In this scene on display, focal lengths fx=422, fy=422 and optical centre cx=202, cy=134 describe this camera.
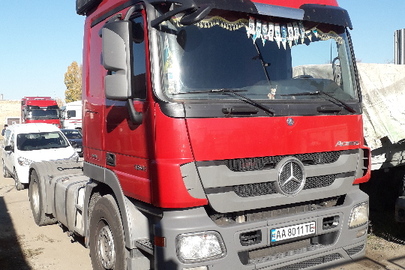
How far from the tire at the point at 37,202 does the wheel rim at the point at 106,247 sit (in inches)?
127

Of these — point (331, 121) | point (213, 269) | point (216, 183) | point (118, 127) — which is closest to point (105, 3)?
point (118, 127)

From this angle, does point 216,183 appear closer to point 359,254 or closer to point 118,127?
point 118,127

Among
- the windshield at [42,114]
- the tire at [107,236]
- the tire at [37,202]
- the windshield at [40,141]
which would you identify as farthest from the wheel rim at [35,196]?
the windshield at [42,114]

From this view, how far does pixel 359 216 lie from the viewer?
4188 mm

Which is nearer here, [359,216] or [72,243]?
[359,216]

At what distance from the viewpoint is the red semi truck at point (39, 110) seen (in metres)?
26.9

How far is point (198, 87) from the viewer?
11.4 feet

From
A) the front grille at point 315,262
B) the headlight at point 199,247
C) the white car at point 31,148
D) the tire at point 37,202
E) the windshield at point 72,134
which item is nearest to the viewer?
the headlight at point 199,247

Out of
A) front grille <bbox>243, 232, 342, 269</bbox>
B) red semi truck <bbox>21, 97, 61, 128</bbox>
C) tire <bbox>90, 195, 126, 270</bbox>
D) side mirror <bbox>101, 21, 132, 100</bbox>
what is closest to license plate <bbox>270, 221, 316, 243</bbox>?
front grille <bbox>243, 232, 342, 269</bbox>

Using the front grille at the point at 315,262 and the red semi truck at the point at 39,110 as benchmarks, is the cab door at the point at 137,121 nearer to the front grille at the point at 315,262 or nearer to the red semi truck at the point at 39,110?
the front grille at the point at 315,262

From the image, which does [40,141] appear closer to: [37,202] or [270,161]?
[37,202]

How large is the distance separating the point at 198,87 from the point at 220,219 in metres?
1.14

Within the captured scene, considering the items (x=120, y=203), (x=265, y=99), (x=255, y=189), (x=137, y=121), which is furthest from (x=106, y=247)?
(x=265, y=99)

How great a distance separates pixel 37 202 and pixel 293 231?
5.52 metres
